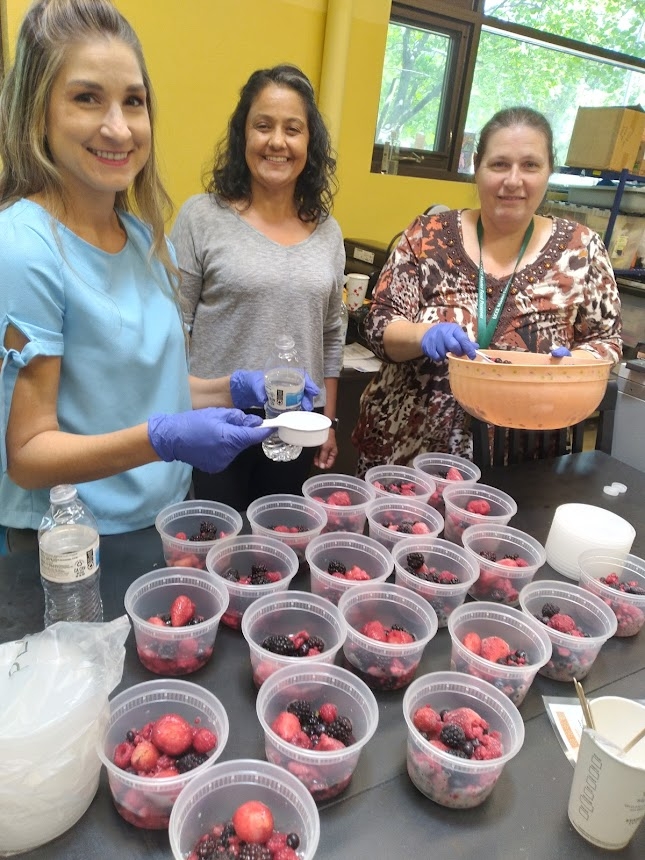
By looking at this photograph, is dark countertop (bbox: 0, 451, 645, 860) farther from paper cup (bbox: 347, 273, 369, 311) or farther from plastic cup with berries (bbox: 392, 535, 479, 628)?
paper cup (bbox: 347, 273, 369, 311)

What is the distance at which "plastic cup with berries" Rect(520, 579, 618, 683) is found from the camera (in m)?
1.07

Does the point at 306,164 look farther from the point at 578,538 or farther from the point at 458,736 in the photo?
the point at 458,736

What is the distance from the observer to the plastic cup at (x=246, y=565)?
1086 millimetres

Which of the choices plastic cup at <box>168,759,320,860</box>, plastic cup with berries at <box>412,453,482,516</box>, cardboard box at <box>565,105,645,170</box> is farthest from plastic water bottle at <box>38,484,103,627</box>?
cardboard box at <box>565,105,645,170</box>

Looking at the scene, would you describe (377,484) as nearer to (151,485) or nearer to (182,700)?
(151,485)

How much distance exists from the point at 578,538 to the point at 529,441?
70 cm

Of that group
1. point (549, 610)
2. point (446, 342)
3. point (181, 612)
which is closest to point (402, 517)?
point (549, 610)

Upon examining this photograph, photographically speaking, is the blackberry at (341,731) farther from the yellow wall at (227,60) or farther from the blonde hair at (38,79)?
the yellow wall at (227,60)

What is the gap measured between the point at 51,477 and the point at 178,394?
1.24 ft

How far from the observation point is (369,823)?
0.79 m

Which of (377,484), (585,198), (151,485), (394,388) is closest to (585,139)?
(585,198)

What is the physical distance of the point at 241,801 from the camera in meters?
0.77

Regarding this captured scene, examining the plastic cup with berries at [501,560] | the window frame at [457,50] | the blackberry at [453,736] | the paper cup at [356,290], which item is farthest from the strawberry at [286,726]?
the window frame at [457,50]

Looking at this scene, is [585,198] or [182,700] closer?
[182,700]
